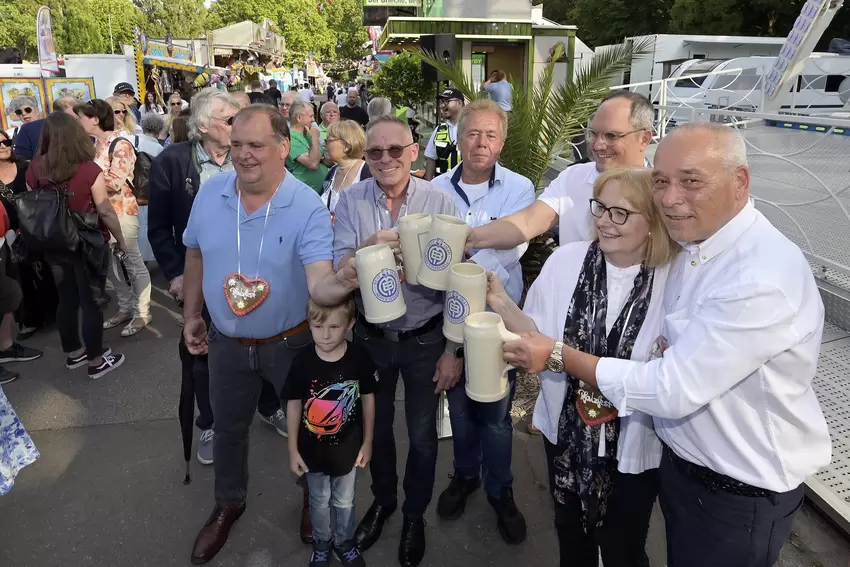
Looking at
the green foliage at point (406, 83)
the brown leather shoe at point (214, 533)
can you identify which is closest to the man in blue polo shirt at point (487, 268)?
the brown leather shoe at point (214, 533)

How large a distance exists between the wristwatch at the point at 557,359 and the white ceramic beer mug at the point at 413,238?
0.61 m

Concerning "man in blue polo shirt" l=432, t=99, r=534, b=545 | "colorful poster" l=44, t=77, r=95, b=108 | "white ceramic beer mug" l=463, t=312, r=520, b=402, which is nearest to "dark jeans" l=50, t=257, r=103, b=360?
"man in blue polo shirt" l=432, t=99, r=534, b=545

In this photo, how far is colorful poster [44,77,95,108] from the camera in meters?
13.2

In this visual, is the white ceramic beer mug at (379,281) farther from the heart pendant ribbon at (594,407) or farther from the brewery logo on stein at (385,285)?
the heart pendant ribbon at (594,407)

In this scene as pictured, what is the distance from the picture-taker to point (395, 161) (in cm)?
248

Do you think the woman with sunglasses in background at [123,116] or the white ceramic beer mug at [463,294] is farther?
the woman with sunglasses in background at [123,116]

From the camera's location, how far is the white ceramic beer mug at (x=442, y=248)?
197cm

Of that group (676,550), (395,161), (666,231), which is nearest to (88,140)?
(395,161)

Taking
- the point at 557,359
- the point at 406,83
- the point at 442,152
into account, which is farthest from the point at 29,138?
the point at 406,83

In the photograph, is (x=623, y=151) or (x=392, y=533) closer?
(x=623, y=151)

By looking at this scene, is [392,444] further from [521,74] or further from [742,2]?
[742,2]

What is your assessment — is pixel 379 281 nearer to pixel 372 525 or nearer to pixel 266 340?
pixel 266 340

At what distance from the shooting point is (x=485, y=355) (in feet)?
5.97

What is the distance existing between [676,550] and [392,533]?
1553 millimetres
